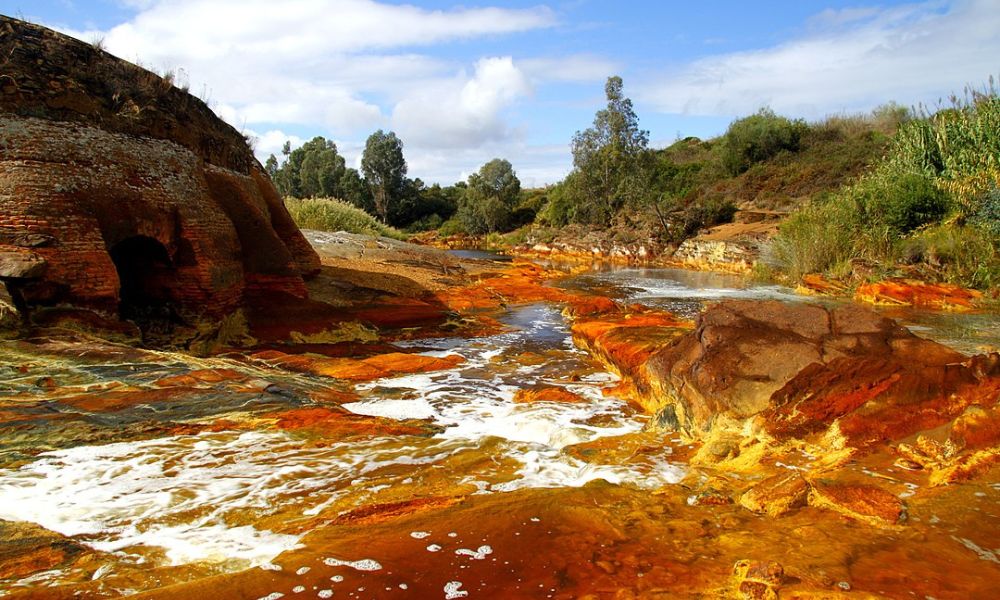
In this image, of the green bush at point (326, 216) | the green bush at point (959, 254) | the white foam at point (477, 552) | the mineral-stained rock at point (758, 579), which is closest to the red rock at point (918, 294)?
the green bush at point (959, 254)

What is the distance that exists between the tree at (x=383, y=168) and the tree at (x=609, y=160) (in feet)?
71.6

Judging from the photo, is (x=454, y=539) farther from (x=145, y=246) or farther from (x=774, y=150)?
(x=774, y=150)

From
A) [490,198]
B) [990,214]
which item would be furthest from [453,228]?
[990,214]

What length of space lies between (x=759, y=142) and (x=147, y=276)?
3571 centimetres

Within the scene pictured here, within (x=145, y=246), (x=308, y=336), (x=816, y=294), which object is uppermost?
(x=145, y=246)

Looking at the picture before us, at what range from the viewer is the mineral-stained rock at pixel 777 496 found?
362 cm

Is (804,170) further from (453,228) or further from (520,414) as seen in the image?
(520,414)

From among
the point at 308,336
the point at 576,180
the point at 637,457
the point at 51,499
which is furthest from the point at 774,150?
the point at 51,499

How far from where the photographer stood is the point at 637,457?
15.6 feet

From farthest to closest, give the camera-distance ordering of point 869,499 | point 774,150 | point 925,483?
1. point 774,150
2. point 925,483
3. point 869,499

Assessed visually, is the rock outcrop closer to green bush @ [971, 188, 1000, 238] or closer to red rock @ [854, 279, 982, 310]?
red rock @ [854, 279, 982, 310]

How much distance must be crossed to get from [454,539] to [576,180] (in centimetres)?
3871

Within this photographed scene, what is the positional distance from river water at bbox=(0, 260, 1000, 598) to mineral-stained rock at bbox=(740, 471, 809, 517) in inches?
23.0

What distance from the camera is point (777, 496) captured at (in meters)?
3.70
